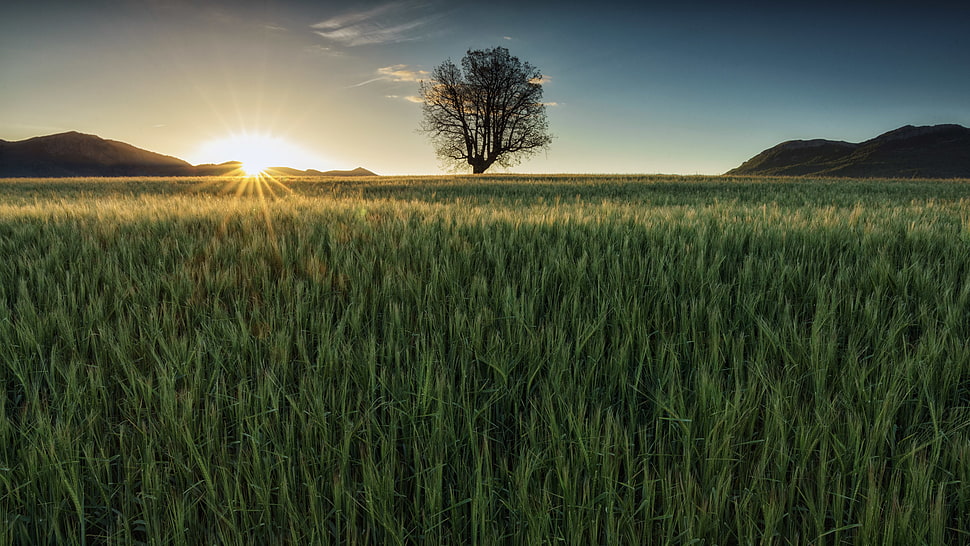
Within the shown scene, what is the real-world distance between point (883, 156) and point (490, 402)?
128m

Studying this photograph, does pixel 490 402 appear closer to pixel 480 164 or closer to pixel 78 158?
pixel 480 164

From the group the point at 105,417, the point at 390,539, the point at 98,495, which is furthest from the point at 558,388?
the point at 105,417

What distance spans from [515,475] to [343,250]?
2.23m

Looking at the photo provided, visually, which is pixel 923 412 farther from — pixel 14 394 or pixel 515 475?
pixel 14 394

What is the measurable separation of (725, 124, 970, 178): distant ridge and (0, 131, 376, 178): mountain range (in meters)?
133

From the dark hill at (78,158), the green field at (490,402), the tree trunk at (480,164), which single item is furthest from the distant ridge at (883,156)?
the dark hill at (78,158)

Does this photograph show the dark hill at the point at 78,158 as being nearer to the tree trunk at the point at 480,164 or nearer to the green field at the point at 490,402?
the tree trunk at the point at 480,164

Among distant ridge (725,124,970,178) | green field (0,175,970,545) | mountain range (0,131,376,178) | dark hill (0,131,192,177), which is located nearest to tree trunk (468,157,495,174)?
green field (0,175,970,545)

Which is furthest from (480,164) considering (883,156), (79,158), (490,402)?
(79,158)

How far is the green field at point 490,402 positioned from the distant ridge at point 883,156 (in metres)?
77.3

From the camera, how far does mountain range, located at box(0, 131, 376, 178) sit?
15400cm

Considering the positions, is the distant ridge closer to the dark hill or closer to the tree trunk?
the tree trunk

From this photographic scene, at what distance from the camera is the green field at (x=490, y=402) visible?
3.17 feet

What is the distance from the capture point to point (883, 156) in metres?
93.1
